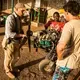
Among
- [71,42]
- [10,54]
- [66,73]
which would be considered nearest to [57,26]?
[10,54]

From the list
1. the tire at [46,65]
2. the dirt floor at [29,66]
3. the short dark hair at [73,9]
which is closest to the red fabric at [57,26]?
the dirt floor at [29,66]

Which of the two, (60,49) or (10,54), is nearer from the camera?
(60,49)

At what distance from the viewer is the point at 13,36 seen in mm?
6027

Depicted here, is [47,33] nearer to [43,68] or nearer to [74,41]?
[43,68]

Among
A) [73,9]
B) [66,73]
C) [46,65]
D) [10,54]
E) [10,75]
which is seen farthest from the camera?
[10,75]

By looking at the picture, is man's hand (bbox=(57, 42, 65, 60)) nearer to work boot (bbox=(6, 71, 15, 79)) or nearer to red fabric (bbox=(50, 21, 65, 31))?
work boot (bbox=(6, 71, 15, 79))

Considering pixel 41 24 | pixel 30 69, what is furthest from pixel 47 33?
pixel 41 24

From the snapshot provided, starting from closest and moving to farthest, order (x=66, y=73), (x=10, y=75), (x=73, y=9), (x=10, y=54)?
(x=73, y=9) < (x=66, y=73) < (x=10, y=54) < (x=10, y=75)

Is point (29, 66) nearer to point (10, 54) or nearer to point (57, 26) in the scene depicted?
point (10, 54)

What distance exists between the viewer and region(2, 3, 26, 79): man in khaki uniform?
6.02m

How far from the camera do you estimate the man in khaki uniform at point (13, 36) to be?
6016 millimetres

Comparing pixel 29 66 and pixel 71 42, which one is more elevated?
pixel 71 42

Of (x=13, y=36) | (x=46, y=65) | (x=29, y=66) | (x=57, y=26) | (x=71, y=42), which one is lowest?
(x=29, y=66)

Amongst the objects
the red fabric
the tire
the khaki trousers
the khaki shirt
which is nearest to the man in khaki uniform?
the khaki trousers
